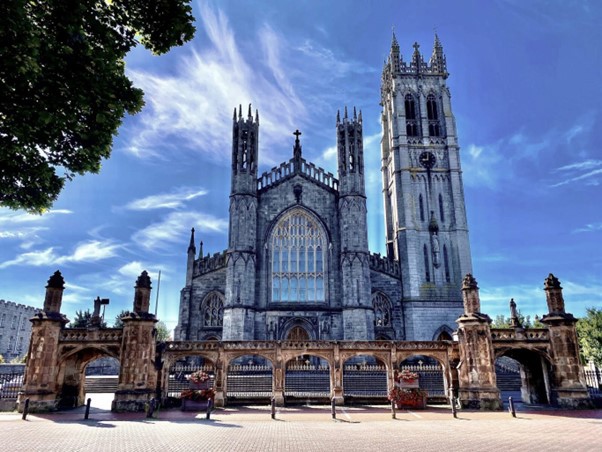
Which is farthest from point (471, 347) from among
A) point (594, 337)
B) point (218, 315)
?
point (594, 337)

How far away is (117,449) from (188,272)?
28471mm

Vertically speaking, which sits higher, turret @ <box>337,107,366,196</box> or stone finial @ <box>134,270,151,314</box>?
turret @ <box>337,107,366,196</box>

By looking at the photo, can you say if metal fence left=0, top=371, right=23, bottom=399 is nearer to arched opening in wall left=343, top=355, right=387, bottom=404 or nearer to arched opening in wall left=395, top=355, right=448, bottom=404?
arched opening in wall left=343, top=355, right=387, bottom=404

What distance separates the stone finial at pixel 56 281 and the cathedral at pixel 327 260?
14.9 meters

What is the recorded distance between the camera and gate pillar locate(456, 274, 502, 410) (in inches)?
793

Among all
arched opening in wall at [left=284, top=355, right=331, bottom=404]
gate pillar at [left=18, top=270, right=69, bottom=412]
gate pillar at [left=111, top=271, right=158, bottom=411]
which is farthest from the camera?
arched opening in wall at [left=284, top=355, right=331, bottom=404]

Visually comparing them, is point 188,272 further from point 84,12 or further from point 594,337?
point 594,337

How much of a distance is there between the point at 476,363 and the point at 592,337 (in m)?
28.8

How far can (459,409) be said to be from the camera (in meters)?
20.5

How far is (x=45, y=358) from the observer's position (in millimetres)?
20281

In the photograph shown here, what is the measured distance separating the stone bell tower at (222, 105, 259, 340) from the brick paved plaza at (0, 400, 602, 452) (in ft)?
49.6

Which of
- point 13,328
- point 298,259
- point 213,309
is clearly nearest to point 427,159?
point 298,259

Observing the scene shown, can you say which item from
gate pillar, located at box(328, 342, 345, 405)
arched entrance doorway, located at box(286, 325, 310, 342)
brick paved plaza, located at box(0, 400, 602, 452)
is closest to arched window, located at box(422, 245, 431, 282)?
arched entrance doorway, located at box(286, 325, 310, 342)

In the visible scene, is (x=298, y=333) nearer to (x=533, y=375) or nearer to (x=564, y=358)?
(x=533, y=375)
